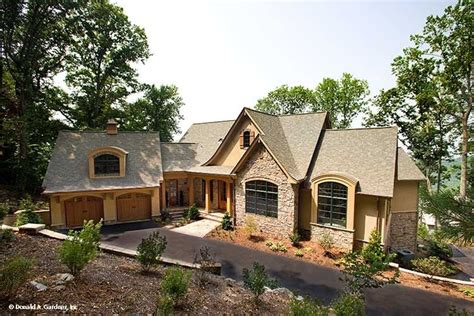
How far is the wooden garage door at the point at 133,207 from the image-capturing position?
55.0 ft

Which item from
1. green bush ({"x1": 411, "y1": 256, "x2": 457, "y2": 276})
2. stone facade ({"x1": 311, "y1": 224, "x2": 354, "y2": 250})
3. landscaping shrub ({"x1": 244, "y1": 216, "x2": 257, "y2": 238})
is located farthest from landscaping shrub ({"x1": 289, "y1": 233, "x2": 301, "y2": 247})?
green bush ({"x1": 411, "y1": 256, "x2": 457, "y2": 276})

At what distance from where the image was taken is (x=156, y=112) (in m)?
32.4

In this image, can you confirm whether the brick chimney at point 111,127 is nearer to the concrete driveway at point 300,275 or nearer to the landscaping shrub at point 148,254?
the concrete driveway at point 300,275

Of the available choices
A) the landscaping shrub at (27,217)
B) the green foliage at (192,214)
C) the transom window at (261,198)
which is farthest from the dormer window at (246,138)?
the landscaping shrub at (27,217)

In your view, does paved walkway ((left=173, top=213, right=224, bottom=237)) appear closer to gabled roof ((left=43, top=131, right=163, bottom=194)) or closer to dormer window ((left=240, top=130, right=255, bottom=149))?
gabled roof ((left=43, top=131, right=163, bottom=194))

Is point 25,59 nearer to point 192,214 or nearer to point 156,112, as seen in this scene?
point 156,112

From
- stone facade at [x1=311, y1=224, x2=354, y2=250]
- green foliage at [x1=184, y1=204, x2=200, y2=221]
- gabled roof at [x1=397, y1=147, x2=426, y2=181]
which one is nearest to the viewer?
stone facade at [x1=311, y1=224, x2=354, y2=250]

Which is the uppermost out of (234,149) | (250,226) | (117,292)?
(234,149)

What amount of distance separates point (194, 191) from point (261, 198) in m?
7.39

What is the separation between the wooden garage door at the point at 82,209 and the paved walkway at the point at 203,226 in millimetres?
5686

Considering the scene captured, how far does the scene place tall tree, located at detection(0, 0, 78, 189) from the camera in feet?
59.2

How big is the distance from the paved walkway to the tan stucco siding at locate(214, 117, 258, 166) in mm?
4004

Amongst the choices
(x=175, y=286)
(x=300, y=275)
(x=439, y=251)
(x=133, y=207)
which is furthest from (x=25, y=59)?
(x=439, y=251)

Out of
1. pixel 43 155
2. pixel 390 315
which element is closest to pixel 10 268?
pixel 390 315
